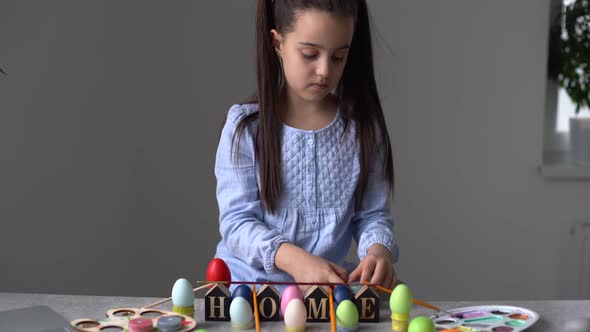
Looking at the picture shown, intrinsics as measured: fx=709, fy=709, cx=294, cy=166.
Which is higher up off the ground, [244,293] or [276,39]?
[276,39]

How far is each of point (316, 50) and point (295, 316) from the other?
1.66 ft

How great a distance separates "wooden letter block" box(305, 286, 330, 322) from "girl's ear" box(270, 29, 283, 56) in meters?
0.53

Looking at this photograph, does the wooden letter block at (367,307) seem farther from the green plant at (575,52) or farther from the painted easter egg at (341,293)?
the green plant at (575,52)

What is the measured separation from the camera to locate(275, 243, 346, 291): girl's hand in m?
1.15

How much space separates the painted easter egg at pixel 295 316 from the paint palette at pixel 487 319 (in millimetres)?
188

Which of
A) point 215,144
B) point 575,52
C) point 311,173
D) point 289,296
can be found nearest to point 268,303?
point 289,296

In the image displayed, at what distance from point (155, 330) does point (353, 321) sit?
10.6 inches

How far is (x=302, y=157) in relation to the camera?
1.41m

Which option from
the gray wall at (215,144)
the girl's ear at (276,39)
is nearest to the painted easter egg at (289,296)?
the girl's ear at (276,39)

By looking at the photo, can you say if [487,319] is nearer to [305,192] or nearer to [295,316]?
[295,316]

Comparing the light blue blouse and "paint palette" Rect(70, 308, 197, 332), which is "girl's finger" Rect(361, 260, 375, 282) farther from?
"paint palette" Rect(70, 308, 197, 332)

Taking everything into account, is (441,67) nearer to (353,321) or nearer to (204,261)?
(204,261)

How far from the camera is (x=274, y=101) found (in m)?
1.41

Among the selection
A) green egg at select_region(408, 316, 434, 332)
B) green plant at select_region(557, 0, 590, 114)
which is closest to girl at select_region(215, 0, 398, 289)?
green egg at select_region(408, 316, 434, 332)
